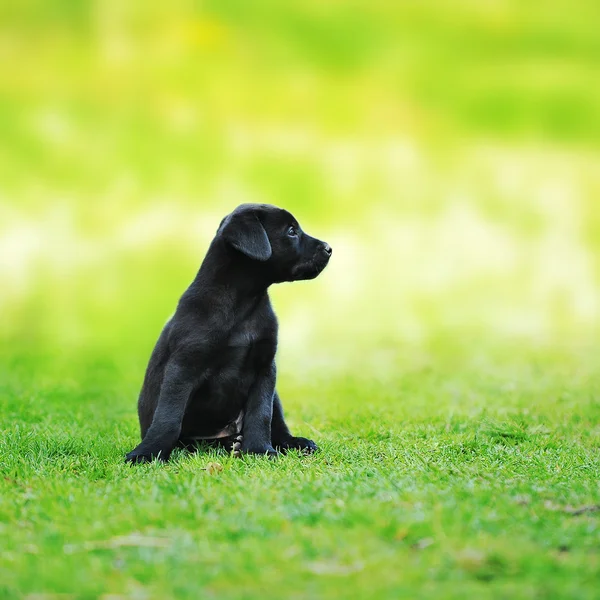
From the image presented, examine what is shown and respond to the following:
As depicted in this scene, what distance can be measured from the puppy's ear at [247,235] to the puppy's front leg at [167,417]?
0.88 m

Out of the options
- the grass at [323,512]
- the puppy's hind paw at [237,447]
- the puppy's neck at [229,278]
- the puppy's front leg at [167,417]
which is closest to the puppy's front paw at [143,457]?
→ the puppy's front leg at [167,417]

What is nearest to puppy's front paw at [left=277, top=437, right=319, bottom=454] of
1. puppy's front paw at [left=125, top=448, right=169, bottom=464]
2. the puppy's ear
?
puppy's front paw at [left=125, top=448, right=169, bottom=464]

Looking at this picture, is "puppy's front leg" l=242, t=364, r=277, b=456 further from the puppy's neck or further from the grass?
Result: the puppy's neck

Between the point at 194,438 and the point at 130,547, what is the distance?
2.58m

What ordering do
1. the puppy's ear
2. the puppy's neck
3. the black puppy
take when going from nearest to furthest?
the black puppy, the puppy's ear, the puppy's neck

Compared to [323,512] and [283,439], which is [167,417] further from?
[323,512]

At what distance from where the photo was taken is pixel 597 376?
454 inches

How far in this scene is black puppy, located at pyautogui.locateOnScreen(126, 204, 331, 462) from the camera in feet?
20.2

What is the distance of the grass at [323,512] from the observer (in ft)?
11.8

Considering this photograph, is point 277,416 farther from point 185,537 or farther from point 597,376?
point 597,376

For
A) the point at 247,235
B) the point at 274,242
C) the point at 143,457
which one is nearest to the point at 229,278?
the point at 247,235

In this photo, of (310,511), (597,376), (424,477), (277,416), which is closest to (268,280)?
(277,416)

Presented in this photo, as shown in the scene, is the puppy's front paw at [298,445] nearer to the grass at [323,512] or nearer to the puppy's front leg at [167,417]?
the grass at [323,512]

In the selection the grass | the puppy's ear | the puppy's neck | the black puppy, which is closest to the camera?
the grass
